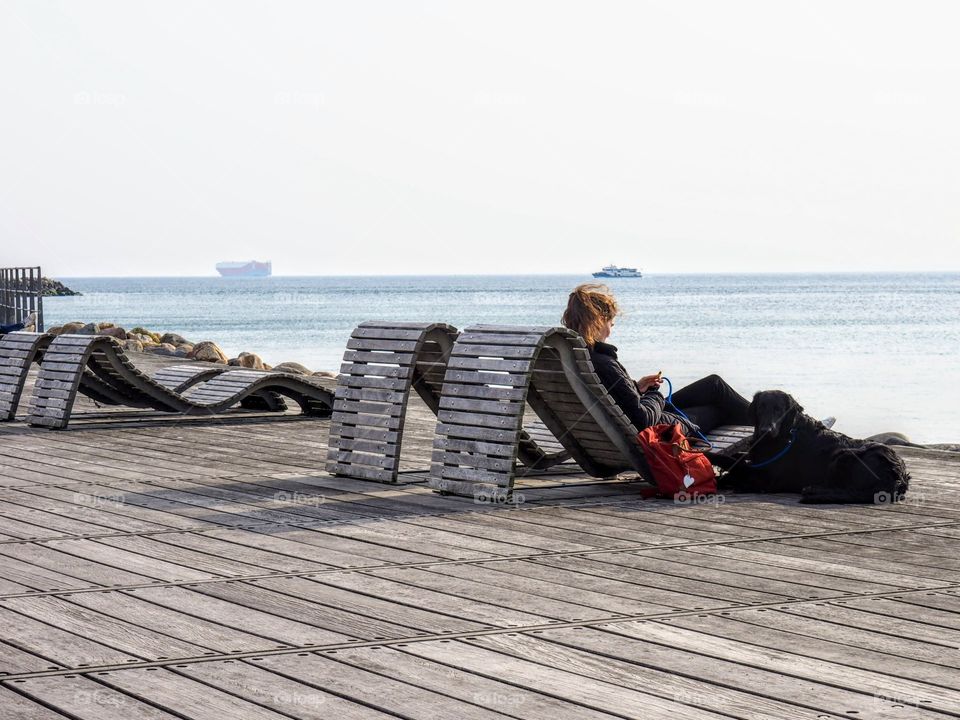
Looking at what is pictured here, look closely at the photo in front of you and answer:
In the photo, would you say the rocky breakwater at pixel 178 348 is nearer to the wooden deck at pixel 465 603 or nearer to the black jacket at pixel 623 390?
the black jacket at pixel 623 390

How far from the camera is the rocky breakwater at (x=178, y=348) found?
23.5 metres

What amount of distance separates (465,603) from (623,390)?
9.82ft

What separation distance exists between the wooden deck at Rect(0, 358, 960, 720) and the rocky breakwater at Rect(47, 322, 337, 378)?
11.4 metres

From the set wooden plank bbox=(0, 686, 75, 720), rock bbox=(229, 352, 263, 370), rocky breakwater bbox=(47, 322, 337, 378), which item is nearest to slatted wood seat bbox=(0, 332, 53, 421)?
rocky breakwater bbox=(47, 322, 337, 378)

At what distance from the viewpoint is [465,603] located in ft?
16.2

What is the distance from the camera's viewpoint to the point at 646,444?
7.54 metres

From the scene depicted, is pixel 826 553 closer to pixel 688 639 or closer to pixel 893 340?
pixel 688 639

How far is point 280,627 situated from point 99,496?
11.1 ft

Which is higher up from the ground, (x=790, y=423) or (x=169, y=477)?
(x=790, y=423)

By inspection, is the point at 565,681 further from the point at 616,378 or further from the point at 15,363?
the point at 15,363

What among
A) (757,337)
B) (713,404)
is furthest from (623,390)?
(757,337)

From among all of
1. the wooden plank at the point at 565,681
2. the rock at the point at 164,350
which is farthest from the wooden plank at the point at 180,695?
the rock at the point at 164,350

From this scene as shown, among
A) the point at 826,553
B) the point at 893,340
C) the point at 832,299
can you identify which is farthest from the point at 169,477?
the point at 832,299

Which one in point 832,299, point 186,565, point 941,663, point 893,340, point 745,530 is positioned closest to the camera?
point 941,663
